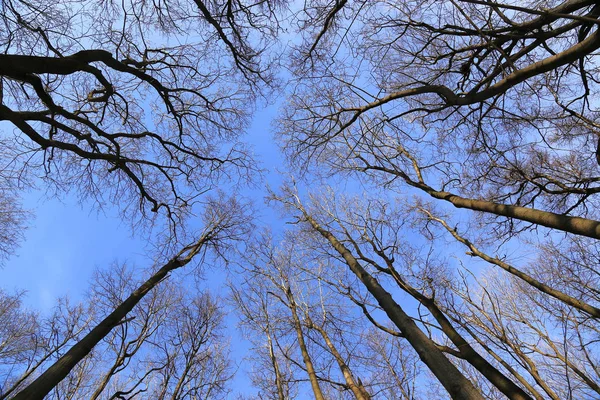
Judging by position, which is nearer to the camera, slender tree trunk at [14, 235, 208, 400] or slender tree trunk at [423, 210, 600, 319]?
slender tree trunk at [14, 235, 208, 400]

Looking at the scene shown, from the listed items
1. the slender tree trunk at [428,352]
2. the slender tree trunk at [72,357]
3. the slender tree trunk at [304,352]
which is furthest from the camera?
the slender tree trunk at [304,352]

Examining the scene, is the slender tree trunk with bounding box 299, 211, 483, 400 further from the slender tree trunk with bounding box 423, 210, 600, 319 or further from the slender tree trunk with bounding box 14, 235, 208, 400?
the slender tree trunk with bounding box 14, 235, 208, 400

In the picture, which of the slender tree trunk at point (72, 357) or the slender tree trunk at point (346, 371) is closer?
the slender tree trunk at point (72, 357)

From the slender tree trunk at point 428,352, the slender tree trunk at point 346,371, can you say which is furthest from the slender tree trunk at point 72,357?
the slender tree trunk at point 346,371

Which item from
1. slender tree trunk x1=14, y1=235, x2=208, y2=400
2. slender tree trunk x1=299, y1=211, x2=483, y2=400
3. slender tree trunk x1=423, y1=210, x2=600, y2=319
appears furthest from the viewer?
slender tree trunk x1=423, y1=210, x2=600, y2=319

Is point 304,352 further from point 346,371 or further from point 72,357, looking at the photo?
point 72,357

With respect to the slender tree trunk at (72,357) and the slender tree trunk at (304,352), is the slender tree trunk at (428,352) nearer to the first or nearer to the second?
the slender tree trunk at (304,352)

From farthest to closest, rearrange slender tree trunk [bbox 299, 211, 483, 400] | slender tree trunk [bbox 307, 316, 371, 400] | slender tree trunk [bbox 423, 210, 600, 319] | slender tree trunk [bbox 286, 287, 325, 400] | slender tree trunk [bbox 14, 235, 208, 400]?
1. slender tree trunk [bbox 286, 287, 325, 400]
2. slender tree trunk [bbox 307, 316, 371, 400]
3. slender tree trunk [bbox 423, 210, 600, 319]
4. slender tree trunk [bbox 14, 235, 208, 400]
5. slender tree trunk [bbox 299, 211, 483, 400]

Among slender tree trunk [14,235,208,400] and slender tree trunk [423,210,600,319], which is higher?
slender tree trunk [423,210,600,319]

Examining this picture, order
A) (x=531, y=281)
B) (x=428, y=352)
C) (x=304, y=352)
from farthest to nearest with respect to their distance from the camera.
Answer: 1. (x=304, y=352)
2. (x=531, y=281)
3. (x=428, y=352)

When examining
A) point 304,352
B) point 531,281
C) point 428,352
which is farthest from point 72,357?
point 531,281

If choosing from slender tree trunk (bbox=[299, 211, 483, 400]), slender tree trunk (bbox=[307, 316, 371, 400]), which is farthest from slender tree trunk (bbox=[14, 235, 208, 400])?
slender tree trunk (bbox=[307, 316, 371, 400])

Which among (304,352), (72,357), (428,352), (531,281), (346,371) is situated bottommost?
(428,352)

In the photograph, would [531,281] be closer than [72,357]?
No
